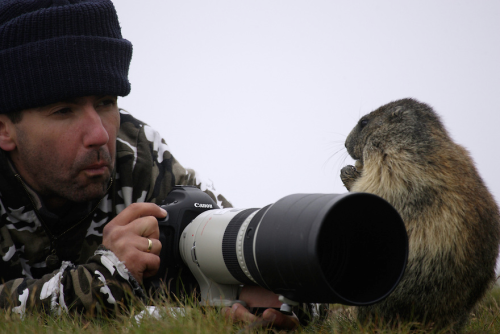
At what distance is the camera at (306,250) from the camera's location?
1.50 meters

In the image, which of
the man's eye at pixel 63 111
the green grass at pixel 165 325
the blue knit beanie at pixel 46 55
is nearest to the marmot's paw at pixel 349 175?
the green grass at pixel 165 325

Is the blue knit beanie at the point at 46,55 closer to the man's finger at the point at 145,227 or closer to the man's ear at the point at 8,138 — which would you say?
the man's ear at the point at 8,138

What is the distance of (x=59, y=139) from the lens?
95.1 inches

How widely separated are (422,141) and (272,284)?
111 cm

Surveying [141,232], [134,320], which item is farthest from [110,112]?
[134,320]

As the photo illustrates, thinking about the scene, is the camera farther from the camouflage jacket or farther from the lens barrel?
the camouflage jacket

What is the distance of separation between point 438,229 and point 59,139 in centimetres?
186

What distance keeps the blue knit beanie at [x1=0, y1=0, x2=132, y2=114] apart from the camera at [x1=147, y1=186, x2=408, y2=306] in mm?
1036

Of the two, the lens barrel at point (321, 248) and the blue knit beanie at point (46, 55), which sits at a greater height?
the blue knit beanie at point (46, 55)

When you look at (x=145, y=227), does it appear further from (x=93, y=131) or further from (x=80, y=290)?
(x=93, y=131)

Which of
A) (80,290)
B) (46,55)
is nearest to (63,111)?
(46,55)

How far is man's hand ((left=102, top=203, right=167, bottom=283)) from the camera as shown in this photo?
2.09 m

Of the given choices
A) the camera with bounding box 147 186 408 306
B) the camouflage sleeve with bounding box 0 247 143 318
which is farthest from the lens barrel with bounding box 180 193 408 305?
the camouflage sleeve with bounding box 0 247 143 318

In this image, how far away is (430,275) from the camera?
1.98 metres
